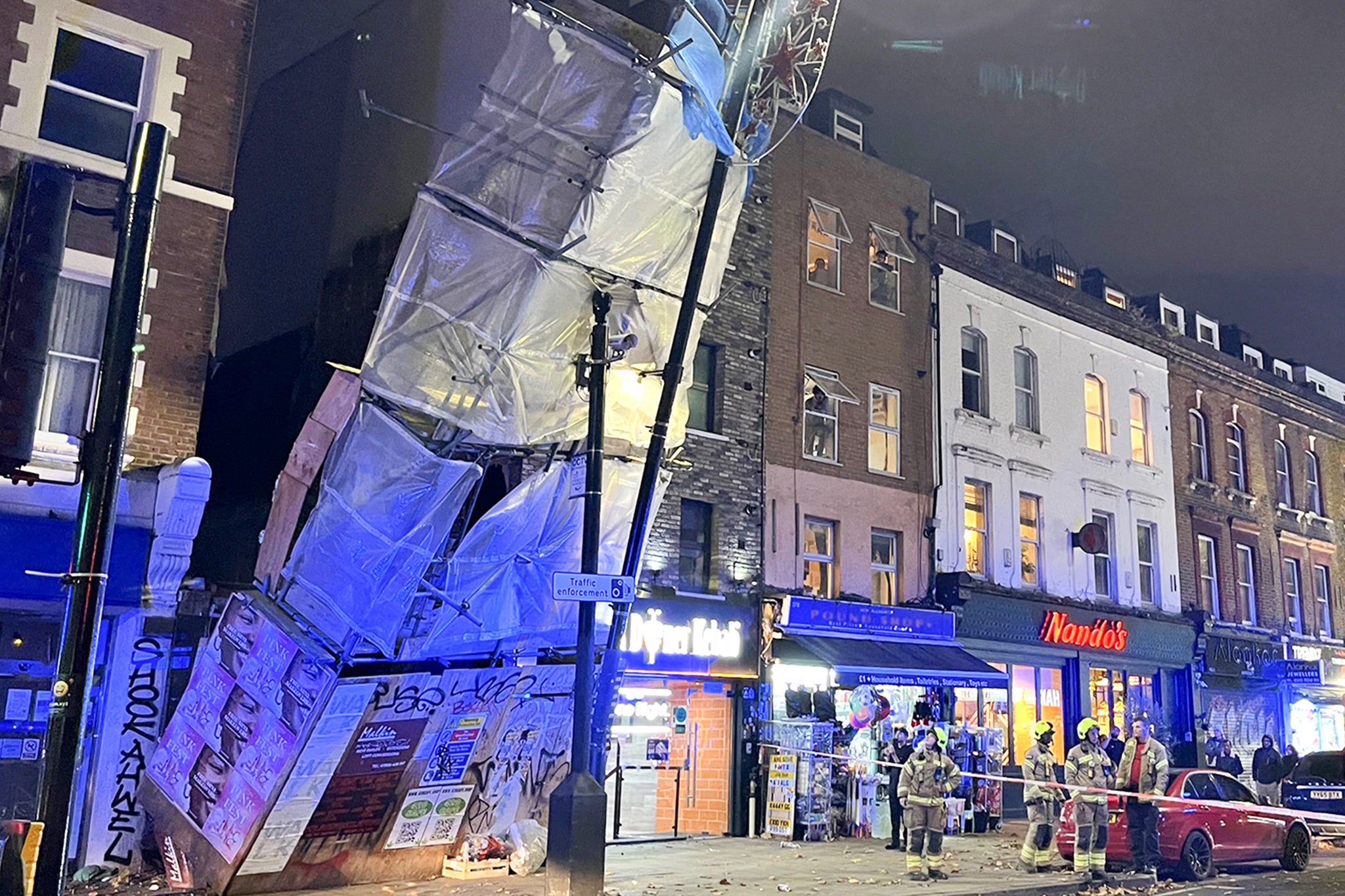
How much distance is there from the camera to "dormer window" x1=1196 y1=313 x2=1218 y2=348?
1293 inches

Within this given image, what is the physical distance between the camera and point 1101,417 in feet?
89.7

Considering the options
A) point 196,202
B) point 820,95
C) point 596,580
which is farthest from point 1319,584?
point 196,202

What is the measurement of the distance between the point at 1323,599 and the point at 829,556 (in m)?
21.4

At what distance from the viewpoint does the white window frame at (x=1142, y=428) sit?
92.8 ft

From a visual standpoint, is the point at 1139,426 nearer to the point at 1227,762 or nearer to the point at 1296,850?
the point at 1227,762

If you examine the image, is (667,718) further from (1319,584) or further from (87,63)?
(1319,584)

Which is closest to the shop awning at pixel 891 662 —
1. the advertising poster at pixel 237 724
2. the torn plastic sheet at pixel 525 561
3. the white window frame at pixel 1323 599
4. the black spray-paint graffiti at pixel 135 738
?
the torn plastic sheet at pixel 525 561

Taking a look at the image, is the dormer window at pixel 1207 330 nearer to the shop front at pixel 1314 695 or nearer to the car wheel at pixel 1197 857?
the shop front at pixel 1314 695

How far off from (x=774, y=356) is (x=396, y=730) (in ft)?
34.8

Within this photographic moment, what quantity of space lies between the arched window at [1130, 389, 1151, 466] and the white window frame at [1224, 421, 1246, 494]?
4.03 metres

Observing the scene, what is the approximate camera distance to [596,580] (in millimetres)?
11070

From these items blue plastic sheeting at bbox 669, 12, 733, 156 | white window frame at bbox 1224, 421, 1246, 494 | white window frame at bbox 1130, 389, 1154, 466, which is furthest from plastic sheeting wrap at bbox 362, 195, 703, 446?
white window frame at bbox 1224, 421, 1246, 494

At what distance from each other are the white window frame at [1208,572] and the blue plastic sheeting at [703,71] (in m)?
21.8

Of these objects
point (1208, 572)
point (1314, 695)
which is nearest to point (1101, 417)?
point (1208, 572)
